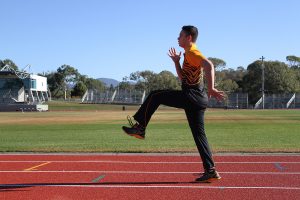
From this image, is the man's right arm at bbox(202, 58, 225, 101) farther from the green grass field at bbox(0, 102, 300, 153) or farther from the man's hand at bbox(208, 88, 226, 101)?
the green grass field at bbox(0, 102, 300, 153)

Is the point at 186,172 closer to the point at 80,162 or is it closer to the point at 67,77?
the point at 80,162

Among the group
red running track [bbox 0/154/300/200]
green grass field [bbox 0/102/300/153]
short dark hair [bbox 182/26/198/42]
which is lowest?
green grass field [bbox 0/102/300/153]

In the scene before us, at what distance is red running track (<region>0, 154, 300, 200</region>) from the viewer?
6.10m

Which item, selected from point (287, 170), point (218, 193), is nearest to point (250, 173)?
point (287, 170)

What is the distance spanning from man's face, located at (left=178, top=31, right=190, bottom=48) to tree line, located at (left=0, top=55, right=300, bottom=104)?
330 feet

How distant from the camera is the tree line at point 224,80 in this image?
108m

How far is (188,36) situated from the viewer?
6.50m

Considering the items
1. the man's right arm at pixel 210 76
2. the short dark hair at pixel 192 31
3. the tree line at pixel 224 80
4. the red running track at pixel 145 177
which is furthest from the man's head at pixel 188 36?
the tree line at pixel 224 80

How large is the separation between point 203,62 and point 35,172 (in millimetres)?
3937

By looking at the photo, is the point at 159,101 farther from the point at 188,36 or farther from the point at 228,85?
the point at 228,85

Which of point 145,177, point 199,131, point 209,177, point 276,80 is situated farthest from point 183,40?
point 276,80

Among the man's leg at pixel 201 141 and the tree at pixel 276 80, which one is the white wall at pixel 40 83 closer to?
the tree at pixel 276 80

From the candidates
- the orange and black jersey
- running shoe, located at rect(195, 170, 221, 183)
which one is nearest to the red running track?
running shoe, located at rect(195, 170, 221, 183)

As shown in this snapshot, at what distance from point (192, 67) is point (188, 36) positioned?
46 centimetres
